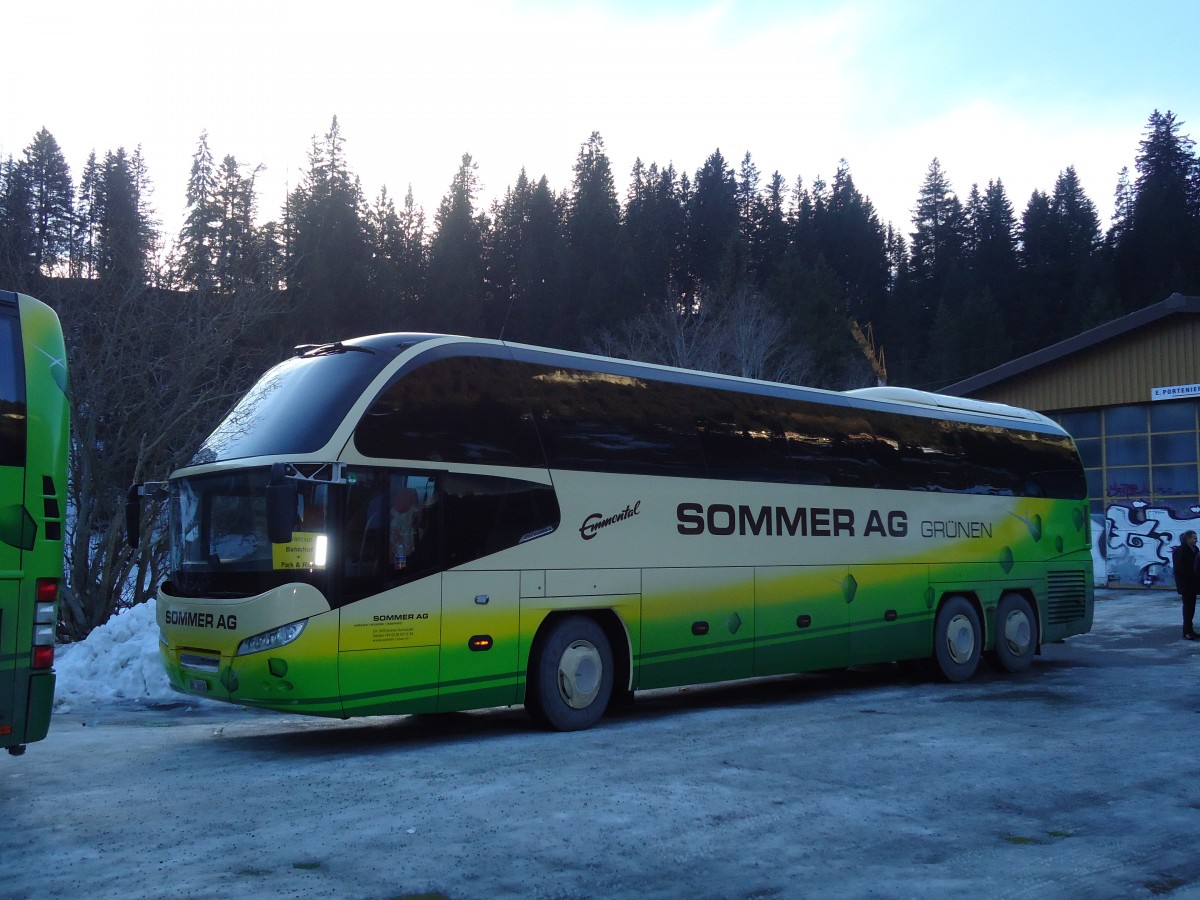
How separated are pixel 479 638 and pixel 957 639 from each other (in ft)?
26.4

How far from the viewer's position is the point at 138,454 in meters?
18.1

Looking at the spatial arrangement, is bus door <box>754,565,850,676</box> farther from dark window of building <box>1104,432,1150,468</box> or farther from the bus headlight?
dark window of building <box>1104,432,1150,468</box>

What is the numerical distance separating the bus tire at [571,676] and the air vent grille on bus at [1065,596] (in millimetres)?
8822

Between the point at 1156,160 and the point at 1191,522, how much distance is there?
7052cm

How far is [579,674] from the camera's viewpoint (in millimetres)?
10875

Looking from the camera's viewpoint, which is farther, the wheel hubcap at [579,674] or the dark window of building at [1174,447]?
the dark window of building at [1174,447]

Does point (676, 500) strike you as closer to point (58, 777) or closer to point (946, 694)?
point (946, 694)

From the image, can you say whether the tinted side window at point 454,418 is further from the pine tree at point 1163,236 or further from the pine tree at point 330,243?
the pine tree at point 1163,236

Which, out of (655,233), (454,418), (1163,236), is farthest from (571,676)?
(1163,236)

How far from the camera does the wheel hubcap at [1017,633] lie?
16250 millimetres

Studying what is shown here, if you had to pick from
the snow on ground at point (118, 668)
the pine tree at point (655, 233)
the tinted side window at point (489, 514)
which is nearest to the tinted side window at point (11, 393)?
the tinted side window at point (489, 514)

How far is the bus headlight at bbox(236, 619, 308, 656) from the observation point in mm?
9062

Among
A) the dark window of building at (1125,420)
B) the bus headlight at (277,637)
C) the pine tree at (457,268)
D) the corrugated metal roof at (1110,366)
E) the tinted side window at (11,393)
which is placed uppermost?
the pine tree at (457,268)

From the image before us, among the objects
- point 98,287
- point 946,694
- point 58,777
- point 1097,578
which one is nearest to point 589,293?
point 1097,578
